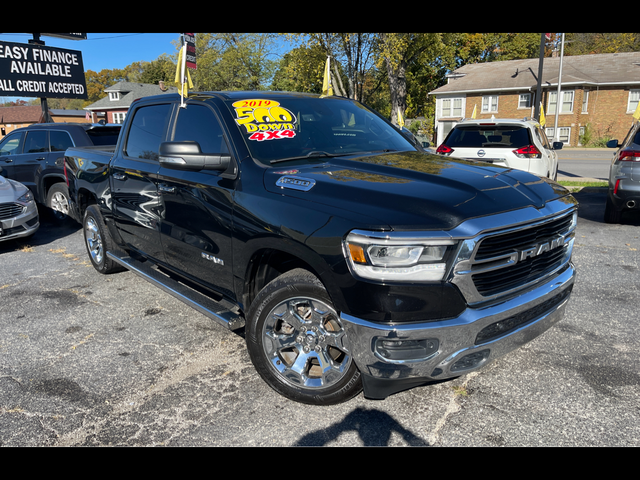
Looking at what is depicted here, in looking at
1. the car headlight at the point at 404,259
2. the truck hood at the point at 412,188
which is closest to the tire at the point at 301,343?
the car headlight at the point at 404,259

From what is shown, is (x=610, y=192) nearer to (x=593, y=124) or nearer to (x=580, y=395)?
(x=580, y=395)

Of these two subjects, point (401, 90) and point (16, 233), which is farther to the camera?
point (401, 90)

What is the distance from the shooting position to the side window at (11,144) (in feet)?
31.3

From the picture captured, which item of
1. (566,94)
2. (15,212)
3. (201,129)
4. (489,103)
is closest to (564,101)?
(566,94)

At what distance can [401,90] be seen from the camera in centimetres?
3172

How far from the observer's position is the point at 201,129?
383cm

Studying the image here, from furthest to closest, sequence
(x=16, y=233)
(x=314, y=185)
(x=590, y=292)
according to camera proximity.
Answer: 1. (x=16, y=233)
2. (x=590, y=292)
3. (x=314, y=185)

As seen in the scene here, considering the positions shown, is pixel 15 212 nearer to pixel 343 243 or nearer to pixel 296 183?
pixel 296 183

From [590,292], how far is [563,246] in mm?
2167

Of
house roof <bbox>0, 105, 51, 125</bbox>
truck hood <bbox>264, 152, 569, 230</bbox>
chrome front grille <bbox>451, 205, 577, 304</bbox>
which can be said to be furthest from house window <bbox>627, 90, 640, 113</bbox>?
house roof <bbox>0, 105, 51, 125</bbox>

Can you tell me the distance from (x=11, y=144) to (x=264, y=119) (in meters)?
8.46

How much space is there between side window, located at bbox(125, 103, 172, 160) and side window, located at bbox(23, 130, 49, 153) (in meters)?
5.05
